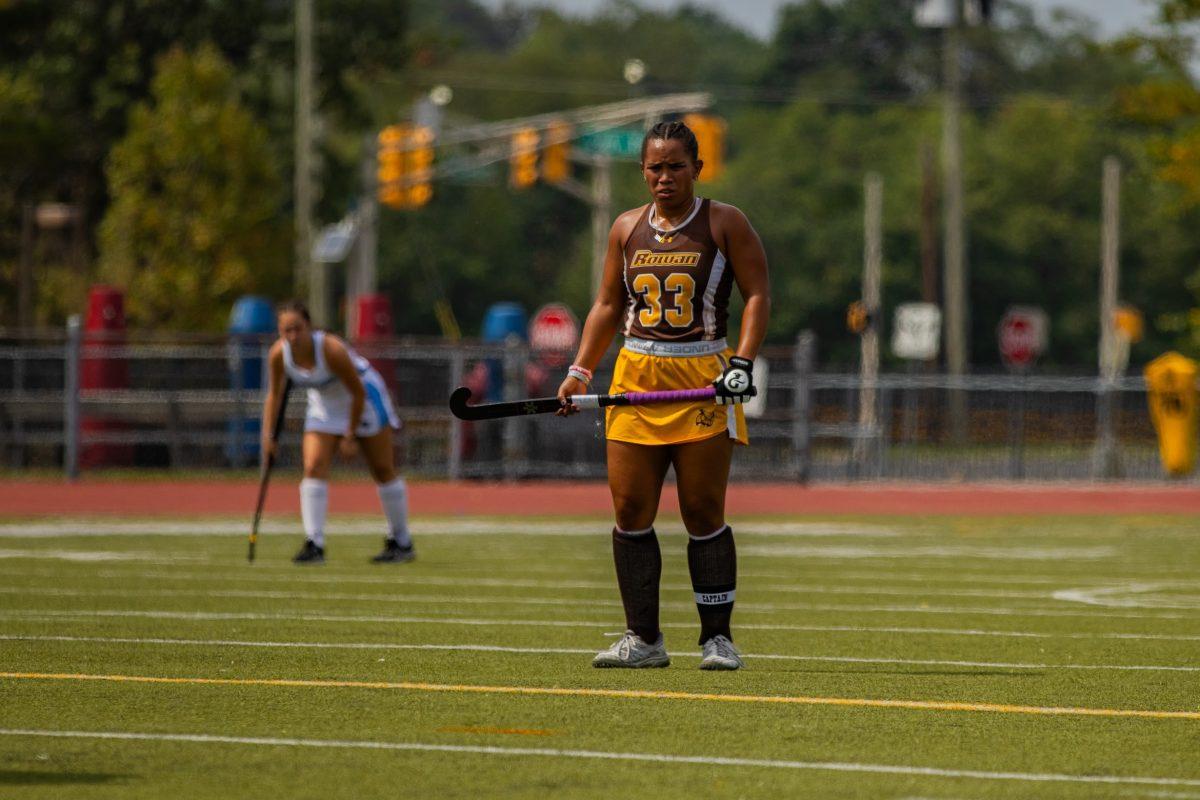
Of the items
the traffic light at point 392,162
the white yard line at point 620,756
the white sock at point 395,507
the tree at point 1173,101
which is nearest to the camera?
the white yard line at point 620,756

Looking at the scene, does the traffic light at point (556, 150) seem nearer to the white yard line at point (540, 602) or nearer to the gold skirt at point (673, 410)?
the white yard line at point (540, 602)

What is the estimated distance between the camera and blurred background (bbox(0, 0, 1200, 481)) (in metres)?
31.9

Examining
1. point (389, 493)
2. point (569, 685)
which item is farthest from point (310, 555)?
Result: point (569, 685)

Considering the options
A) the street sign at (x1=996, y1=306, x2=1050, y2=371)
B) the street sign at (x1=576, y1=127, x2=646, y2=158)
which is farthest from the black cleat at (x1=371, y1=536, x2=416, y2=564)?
the street sign at (x1=996, y1=306, x2=1050, y2=371)

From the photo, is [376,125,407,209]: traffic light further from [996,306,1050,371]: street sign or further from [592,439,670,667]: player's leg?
[592,439,670,667]: player's leg

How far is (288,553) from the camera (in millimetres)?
18047

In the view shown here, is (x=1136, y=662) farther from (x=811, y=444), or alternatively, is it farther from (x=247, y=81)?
(x=247, y=81)

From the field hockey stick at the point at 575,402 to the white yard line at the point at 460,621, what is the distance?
2.42 meters

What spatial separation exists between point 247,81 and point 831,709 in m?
44.4

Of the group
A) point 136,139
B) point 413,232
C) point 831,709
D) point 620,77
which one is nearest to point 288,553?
point 831,709

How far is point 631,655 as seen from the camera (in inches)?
387

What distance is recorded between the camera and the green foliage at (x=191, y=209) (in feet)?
131

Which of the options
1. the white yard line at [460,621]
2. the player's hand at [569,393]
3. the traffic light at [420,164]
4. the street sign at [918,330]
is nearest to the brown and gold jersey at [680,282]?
the player's hand at [569,393]

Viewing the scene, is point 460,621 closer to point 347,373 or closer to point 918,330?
point 347,373
